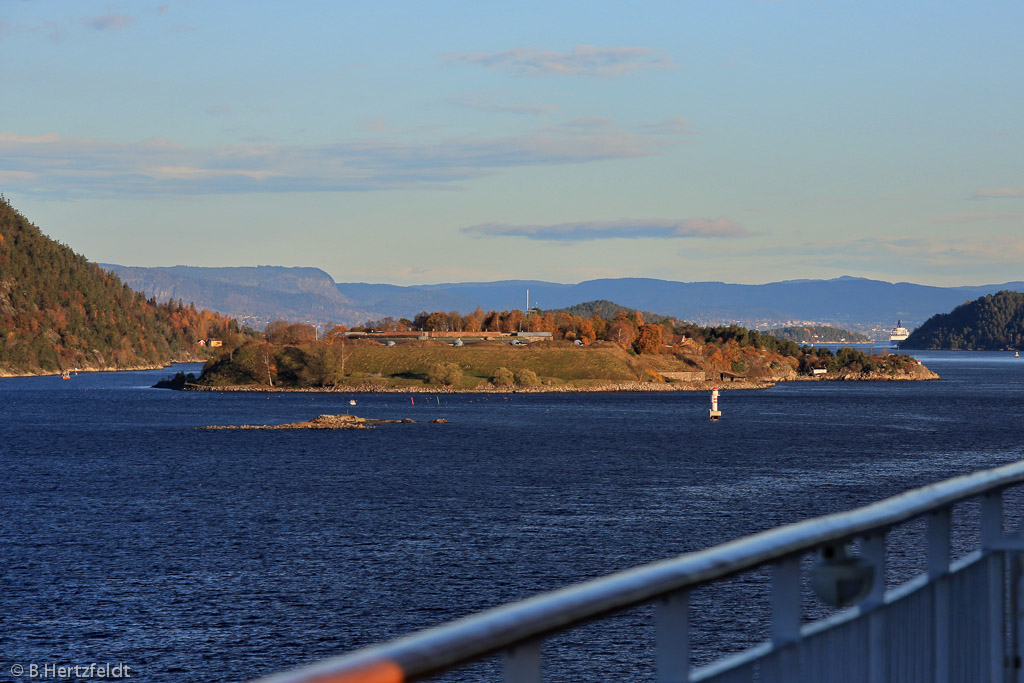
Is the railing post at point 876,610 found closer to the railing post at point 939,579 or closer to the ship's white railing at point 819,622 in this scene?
the ship's white railing at point 819,622

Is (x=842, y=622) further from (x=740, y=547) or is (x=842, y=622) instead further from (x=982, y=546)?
(x=982, y=546)

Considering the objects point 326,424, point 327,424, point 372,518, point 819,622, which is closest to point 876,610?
point 819,622

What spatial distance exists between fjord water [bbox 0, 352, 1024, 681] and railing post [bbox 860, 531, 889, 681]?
96.7 ft

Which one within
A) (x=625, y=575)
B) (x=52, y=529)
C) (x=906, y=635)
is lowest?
(x=52, y=529)

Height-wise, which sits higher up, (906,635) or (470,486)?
(906,635)

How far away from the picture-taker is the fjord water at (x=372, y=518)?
3834 cm

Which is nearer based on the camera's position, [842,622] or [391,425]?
[842,622]

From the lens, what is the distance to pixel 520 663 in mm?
3344

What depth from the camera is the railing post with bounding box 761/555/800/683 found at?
4609 millimetres

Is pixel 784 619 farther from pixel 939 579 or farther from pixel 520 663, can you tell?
pixel 939 579

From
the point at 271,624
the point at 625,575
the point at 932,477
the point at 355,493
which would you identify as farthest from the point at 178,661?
the point at 932,477

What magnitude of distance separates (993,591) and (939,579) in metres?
1.04

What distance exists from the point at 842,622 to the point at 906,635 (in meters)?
0.91

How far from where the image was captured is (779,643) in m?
4.69
